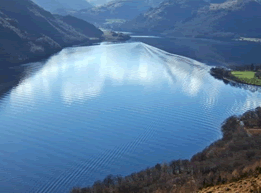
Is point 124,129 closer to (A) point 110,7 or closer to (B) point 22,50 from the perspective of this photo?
(B) point 22,50

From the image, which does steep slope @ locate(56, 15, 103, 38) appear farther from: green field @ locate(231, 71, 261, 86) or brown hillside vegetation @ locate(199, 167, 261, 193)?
brown hillside vegetation @ locate(199, 167, 261, 193)

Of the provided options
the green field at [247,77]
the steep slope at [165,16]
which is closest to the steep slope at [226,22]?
the steep slope at [165,16]

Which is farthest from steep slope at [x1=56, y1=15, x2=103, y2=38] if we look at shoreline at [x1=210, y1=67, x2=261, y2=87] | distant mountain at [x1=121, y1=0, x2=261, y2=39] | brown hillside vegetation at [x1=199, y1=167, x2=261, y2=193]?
brown hillside vegetation at [x1=199, y1=167, x2=261, y2=193]

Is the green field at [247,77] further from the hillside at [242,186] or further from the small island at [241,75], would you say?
the hillside at [242,186]

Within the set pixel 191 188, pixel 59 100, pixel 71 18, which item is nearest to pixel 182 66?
pixel 59 100

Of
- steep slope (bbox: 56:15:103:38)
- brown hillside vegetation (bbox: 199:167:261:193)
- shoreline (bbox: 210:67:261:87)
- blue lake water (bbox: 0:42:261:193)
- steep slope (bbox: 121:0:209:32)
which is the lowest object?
blue lake water (bbox: 0:42:261:193)

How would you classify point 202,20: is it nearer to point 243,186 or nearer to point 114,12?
point 114,12
